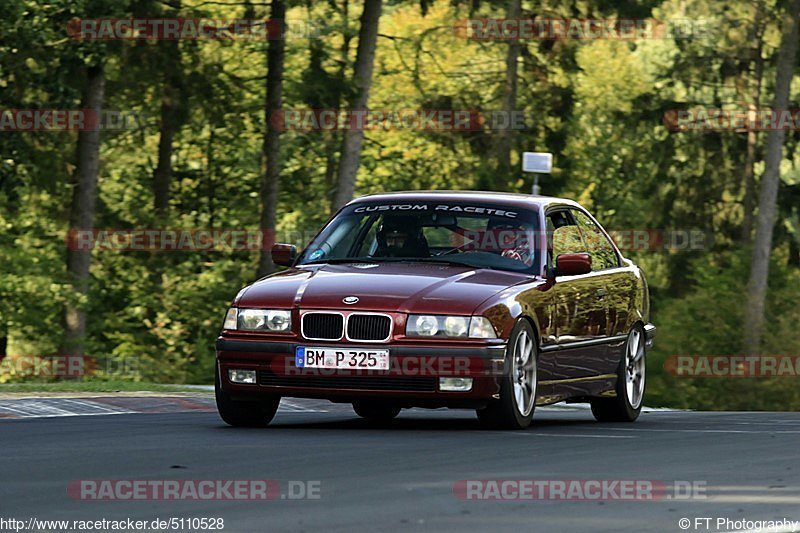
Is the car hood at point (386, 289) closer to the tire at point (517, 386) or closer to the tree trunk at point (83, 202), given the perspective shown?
the tire at point (517, 386)

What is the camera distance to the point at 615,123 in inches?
2344

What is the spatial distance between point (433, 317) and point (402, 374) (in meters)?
0.43

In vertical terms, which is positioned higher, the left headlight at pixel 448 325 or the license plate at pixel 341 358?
the left headlight at pixel 448 325

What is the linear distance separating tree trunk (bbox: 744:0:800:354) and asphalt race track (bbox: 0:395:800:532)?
2526 cm

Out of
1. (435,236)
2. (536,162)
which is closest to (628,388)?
(435,236)

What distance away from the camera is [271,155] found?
4219cm

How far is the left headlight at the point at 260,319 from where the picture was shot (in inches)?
483

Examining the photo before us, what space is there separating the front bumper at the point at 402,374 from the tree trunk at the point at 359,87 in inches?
922

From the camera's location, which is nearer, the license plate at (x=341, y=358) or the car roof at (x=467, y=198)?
the license plate at (x=341, y=358)

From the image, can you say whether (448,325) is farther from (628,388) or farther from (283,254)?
(628,388)

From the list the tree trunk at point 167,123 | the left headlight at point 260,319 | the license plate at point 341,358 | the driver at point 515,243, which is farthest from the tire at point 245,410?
the tree trunk at point 167,123

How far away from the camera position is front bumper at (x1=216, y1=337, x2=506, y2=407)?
39.5ft

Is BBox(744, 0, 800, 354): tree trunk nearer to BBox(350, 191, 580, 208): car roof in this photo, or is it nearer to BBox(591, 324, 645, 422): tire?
BBox(591, 324, 645, 422): tire

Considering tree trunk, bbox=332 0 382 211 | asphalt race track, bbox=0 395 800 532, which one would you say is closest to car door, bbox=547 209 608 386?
asphalt race track, bbox=0 395 800 532
